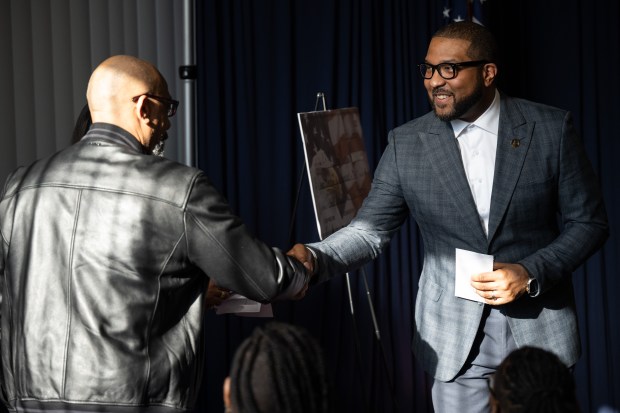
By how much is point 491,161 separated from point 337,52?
6.93 feet

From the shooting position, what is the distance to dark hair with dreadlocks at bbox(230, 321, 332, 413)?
1.61 meters

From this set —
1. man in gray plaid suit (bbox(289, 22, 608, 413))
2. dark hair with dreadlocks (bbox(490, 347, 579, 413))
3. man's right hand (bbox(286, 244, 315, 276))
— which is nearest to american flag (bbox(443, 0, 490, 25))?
man in gray plaid suit (bbox(289, 22, 608, 413))

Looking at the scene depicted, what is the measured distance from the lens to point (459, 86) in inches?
110

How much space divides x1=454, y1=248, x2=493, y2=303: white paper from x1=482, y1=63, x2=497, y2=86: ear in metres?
0.60

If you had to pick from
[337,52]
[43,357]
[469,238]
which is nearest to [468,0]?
[337,52]

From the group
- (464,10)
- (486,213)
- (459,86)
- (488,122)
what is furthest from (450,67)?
Answer: (464,10)

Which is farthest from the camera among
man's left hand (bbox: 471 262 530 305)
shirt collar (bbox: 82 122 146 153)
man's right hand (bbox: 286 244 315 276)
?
man's right hand (bbox: 286 244 315 276)

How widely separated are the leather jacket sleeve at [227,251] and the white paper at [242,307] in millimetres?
312

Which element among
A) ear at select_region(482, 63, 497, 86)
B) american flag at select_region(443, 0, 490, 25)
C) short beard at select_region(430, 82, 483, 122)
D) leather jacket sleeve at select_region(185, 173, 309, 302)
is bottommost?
leather jacket sleeve at select_region(185, 173, 309, 302)

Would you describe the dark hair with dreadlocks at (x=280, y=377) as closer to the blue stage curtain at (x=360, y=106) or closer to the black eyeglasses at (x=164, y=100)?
the black eyeglasses at (x=164, y=100)

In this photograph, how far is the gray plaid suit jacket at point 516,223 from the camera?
8.89ft

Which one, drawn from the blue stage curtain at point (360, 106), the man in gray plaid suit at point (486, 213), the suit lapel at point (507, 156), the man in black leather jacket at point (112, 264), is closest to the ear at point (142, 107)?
the man in black leather jacket at point (112, 264)

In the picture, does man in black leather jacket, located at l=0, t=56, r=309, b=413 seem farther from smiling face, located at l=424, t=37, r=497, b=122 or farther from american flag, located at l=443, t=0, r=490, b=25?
american flag, located at l=443, t=0, r=490, b=25

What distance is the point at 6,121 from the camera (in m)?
4.10
